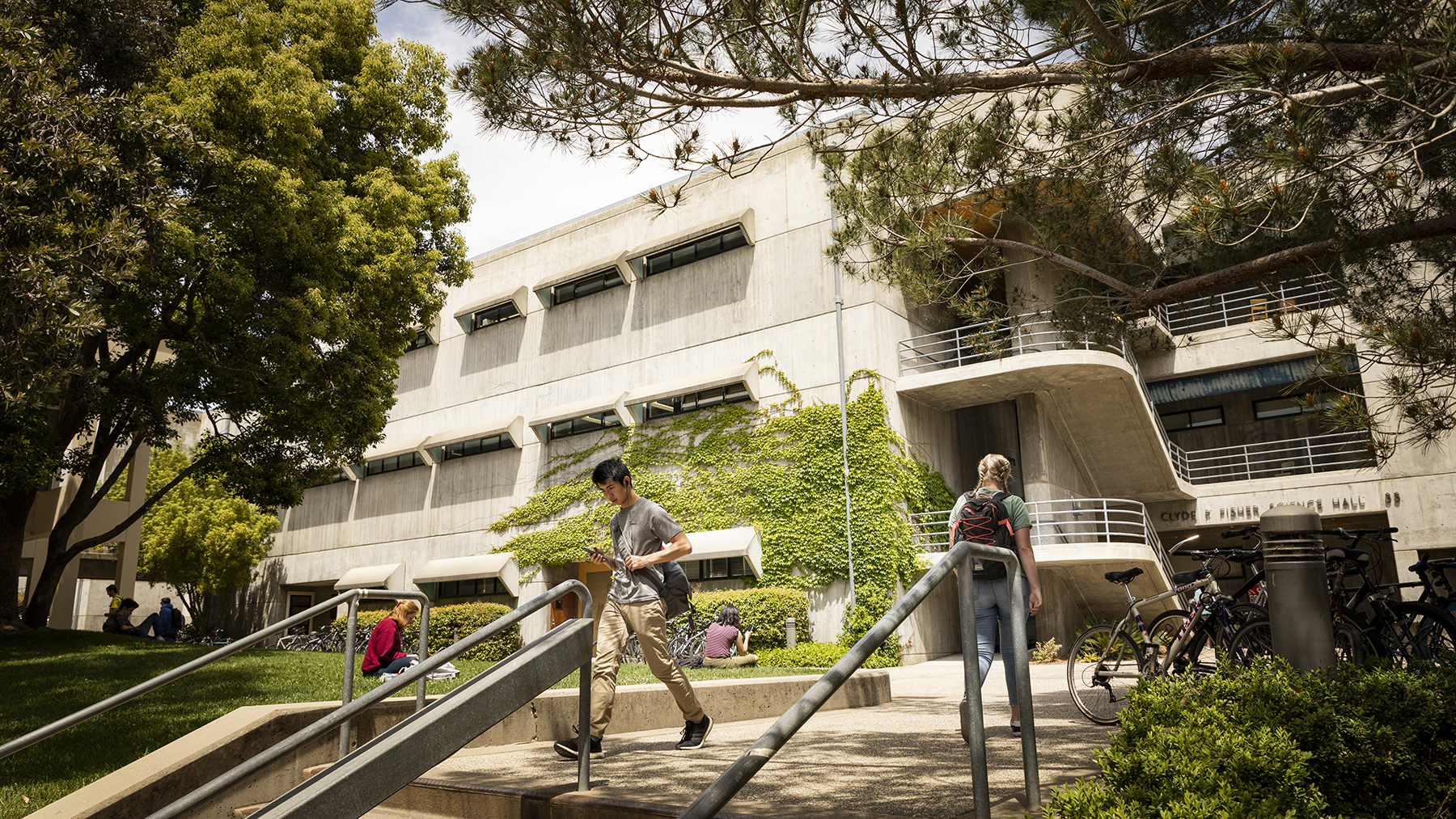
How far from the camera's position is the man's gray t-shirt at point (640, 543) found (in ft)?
15.1

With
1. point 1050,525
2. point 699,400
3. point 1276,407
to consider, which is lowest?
point 1050,525

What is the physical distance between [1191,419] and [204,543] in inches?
1076

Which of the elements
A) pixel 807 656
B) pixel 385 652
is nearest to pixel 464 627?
pixel 807 656

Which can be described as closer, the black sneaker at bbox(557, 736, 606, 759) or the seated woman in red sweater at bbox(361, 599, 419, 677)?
the black sneaker at bbox(557, 736, 606, 759)

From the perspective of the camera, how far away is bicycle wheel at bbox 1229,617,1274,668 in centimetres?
487

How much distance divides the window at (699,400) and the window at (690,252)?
3.02 metres

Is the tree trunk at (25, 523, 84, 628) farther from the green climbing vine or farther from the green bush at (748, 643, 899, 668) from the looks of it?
the green bush at (748, 643, 899, 668)

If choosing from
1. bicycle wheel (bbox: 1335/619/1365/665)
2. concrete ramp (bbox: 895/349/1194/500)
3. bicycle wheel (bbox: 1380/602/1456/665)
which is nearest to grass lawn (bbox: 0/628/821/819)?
bicycle wheel (bbox: 1335/619/1365/665)

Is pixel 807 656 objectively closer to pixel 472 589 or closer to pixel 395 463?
pixel 472 589

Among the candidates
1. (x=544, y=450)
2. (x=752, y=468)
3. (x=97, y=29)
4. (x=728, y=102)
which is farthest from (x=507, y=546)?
(x=728, y=102)

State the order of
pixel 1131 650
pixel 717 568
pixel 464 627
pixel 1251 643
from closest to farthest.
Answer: pixel 1251 643 → pixel 1131 650 → pixel 717 568 → pixel 464 627

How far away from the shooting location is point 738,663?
460 inches

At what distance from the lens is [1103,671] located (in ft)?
18.1

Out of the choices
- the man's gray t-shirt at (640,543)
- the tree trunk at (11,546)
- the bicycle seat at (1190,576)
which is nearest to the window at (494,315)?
the tree trunk at (11,546)
